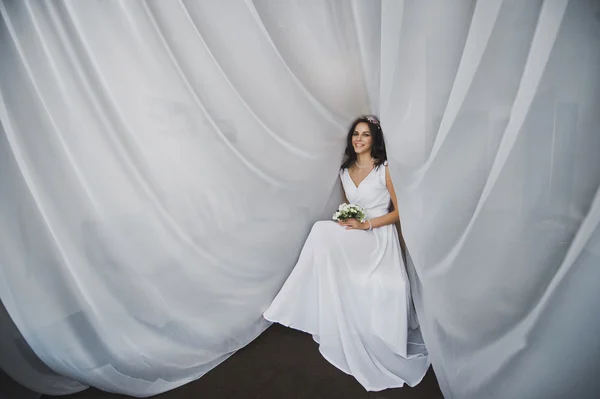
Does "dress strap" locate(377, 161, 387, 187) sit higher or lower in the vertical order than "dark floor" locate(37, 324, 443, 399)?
higher

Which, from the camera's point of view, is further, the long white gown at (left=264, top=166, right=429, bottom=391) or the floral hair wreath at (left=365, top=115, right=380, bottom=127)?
the floral hair wreath at (left=365, top=115, right=380, bottom=127)

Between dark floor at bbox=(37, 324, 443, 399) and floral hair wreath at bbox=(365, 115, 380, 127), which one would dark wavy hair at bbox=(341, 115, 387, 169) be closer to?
floral hair wreath at bbox=(365, 115, 380, 127)

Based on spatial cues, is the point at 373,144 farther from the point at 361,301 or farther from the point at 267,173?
the point at 361,301

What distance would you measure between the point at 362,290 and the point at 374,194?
0.54 m

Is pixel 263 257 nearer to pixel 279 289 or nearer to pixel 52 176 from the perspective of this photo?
pixel 279 289

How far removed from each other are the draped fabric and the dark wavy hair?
0.07 metres

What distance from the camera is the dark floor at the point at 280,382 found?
127 centimetres

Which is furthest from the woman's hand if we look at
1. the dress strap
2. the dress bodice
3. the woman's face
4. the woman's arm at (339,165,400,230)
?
the woman's face

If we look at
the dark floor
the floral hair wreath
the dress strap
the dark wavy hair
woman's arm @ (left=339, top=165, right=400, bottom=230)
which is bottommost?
the dark floor

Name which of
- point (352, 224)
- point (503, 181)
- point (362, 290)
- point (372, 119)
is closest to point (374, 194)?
point (352, 224)

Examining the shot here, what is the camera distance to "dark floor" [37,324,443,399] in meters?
1.27

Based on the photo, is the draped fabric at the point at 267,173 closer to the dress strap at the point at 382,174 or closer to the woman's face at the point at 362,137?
the woman's face at the point at 362,137

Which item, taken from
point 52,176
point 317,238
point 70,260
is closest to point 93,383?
point 70,260

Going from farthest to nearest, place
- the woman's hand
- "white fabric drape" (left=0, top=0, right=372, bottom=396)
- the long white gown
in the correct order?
the woman's hand
the long white gown
"white fabric drape" (left=0, top=0, right=372, bottom=396)
